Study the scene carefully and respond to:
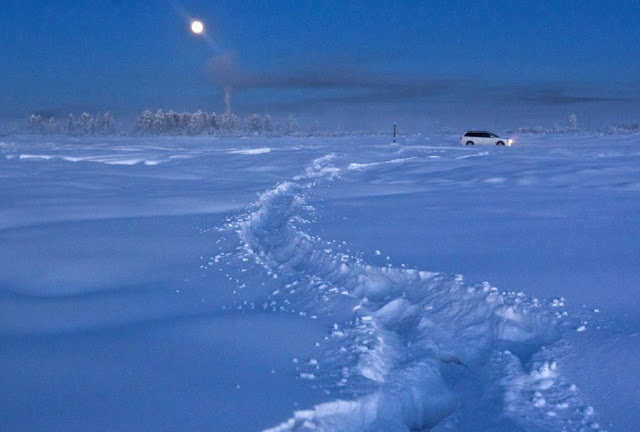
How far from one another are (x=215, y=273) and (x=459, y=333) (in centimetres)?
268

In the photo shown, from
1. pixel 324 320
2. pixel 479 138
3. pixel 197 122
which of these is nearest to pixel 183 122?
pixel 197 122

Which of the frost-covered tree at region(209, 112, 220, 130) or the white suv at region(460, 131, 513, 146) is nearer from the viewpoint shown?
the white suv at region(460, 131, 513, 146)

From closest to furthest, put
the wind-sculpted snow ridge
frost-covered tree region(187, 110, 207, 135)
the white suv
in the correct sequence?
the wind-sculpted snow ridge < the white suv < frost-covered tree region(187, 110, 207, 135)

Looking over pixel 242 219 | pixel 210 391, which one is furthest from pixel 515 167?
pixel 210 391

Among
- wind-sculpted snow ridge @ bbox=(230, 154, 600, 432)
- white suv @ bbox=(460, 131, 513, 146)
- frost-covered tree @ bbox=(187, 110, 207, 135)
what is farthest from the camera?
frost-covered tree @ bbox=(187, 110, 207, 135)

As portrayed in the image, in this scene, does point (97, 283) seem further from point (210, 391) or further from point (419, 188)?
point (419, 188)

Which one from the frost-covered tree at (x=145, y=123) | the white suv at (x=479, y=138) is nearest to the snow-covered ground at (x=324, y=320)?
the white suv at (x=479, y=138)

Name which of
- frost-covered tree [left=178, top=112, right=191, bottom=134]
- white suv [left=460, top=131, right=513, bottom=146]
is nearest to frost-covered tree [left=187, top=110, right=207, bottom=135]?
frost-covered tree [left=178, top=112, right=191, bottom=134]

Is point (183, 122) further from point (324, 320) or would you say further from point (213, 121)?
point (324, 320)

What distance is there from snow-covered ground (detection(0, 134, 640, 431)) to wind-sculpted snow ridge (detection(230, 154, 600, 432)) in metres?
0.01

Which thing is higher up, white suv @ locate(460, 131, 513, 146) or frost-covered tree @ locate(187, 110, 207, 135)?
frost-covered tree @ locate(187, 110, 207, 135)

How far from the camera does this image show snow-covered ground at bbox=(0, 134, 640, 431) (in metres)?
3.11

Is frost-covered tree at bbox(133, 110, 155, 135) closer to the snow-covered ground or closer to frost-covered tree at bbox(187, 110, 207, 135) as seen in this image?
frost-covered tree at bbox(187, 110, 207, 135)

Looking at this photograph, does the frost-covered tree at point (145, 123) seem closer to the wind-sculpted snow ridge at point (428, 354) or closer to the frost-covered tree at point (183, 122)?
the frost-covered tree at point (183, 122)
